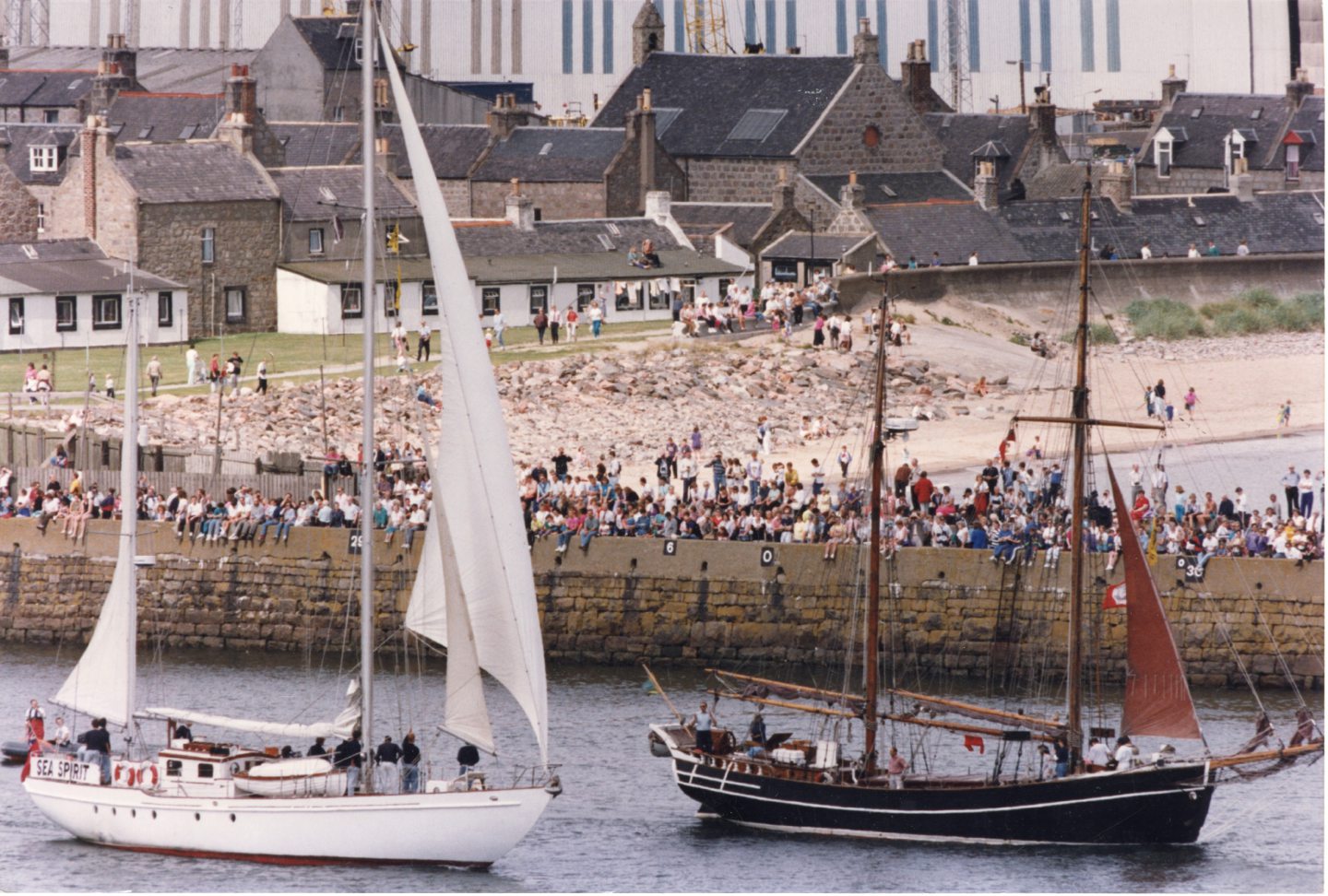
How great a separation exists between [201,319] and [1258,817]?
42872 mm

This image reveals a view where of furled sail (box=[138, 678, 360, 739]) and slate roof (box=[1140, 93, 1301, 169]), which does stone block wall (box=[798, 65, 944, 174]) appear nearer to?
slate roof (box=[1140, 93, 1301, 169])

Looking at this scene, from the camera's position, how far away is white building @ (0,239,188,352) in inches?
2876

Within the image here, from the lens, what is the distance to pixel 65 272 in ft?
244

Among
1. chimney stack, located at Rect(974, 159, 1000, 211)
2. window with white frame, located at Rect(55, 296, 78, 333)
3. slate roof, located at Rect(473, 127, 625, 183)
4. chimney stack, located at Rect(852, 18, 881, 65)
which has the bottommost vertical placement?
window with white frame, located at Rect(55, 296, 78, 333)

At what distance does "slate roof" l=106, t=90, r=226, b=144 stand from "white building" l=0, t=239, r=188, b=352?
17.0 metres

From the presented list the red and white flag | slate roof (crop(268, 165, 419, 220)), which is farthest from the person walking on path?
the red and white flag

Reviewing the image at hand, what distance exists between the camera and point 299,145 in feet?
303

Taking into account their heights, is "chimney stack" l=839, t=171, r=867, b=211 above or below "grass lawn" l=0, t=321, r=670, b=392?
above

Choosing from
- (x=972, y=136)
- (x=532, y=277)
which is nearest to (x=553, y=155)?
(x=532, y=277)

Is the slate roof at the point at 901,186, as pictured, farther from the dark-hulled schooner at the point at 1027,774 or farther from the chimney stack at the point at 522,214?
the dark-hulled schooner at the point at 1027,774

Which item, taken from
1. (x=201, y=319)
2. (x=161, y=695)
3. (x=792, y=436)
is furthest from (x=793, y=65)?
(x=161, y=695)

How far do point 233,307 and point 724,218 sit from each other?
16.7 metres

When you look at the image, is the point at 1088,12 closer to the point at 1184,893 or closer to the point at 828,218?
the point at 828,218

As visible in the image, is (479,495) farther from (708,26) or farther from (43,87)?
(43,87)
